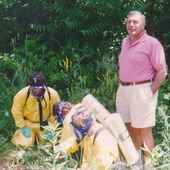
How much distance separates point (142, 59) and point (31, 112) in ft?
6.56

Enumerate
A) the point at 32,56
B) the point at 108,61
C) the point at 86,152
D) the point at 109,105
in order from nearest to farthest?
the point at 86,152
the point at 109,105
the point at 108,61
the point at 32,56

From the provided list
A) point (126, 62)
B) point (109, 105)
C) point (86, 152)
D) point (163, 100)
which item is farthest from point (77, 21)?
point (86, 152)

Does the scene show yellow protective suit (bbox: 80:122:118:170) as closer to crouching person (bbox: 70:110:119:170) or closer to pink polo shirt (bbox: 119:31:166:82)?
crouching person (bbox: 70:110:119:170)

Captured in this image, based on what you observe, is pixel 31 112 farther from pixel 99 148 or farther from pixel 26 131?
pixel 99 148

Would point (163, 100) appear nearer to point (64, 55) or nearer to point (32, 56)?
point (64, 55)

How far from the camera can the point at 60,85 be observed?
250 inches

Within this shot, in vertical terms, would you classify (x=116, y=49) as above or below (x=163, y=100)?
above

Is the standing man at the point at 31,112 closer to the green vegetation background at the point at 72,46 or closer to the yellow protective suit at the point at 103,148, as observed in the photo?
the green vegetation background at the point at 72,46

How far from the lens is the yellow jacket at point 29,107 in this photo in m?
4.90

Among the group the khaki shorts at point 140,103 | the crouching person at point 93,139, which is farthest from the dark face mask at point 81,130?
the khaki shorts at point 140,103

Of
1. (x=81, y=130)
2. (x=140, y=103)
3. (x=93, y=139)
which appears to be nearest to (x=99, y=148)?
(x=93, y=139)

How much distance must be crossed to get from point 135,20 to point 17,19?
417cm

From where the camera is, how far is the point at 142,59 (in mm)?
3832

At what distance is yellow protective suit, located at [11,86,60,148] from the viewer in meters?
4.92
